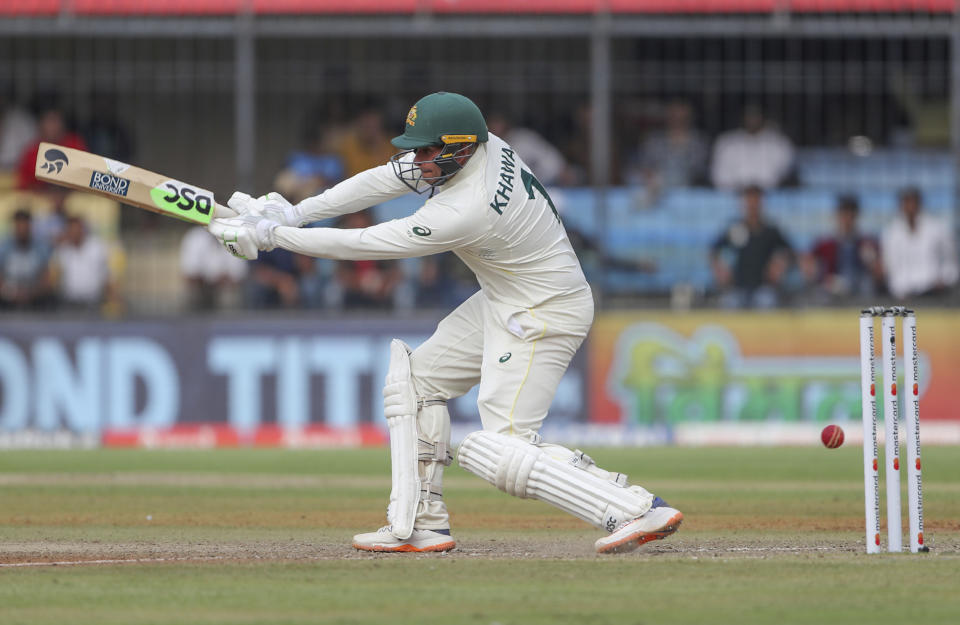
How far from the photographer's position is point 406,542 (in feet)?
22.7

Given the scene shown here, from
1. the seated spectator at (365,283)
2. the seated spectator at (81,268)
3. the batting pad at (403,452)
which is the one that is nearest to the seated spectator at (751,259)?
the seated spectator at (365,283)

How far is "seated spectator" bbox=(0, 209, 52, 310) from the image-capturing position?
1509 cm

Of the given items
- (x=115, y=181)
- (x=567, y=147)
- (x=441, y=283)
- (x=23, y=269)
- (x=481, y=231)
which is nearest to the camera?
(x=481, y=231)

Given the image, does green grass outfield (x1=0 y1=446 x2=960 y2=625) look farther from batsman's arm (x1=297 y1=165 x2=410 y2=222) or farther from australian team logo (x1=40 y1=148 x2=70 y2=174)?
australian team logo (x1=40 y1=148 x2=70 y2=174)

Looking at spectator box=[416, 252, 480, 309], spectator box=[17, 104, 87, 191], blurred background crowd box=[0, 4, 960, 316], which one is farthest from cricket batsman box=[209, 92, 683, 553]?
spectator box=[17, 104, 87, 191]

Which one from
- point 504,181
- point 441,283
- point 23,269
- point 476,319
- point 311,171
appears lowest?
point 476,319

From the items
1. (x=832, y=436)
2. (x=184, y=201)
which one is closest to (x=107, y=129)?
(x=184, y=201)

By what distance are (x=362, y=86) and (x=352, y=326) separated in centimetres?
269

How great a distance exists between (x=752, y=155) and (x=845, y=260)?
1470 mm

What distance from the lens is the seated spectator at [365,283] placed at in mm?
15211

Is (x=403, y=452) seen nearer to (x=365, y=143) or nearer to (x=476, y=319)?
(x=476, y=319)

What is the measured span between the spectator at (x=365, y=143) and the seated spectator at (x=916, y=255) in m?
5.03

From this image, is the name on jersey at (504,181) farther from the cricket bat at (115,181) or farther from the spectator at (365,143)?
the spectator at (365,143)

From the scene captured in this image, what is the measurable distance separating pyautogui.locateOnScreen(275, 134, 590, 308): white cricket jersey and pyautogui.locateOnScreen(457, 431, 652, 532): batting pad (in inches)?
27.3
